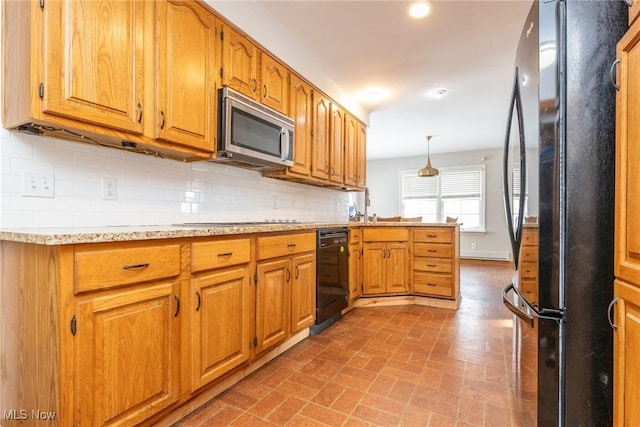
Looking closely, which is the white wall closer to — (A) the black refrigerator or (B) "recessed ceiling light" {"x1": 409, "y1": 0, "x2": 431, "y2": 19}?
(B) "recessed ceiling light" {"x1": 409, "y1": 0, "x2": 431, "y2": 19}

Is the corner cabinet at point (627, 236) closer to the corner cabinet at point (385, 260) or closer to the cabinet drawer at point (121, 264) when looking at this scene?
the cabinet drawer at point (121, 264)

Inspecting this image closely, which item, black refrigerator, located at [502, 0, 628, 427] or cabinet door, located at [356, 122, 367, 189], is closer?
black refrigerator, located at [502, 0, 628, 427]

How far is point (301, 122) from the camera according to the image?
290cm

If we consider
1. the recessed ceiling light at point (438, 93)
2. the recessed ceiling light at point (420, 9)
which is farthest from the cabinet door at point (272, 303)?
the recessed ceiling light at point (438, 93)

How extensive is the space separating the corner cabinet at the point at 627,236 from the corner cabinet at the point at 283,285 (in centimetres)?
163

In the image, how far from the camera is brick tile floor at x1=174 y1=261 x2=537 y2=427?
1.53m

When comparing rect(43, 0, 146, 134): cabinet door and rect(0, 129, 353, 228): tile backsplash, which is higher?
rect(43, 0, 146, 134): cabinet door

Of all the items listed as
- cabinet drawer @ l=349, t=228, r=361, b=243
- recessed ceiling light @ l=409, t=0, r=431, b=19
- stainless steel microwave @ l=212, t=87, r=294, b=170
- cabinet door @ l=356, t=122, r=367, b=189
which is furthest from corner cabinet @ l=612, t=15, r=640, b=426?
cabinet door @ l=356, t=122, r=367, b=189

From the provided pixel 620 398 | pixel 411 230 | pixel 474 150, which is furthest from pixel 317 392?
pixel 474 150

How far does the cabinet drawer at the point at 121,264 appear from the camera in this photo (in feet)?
3.67

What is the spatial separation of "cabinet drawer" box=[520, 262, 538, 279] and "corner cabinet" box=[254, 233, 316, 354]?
138cm

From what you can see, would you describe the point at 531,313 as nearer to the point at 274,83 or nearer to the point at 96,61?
the point at 96,61

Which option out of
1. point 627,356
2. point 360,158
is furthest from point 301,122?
point 627,356
